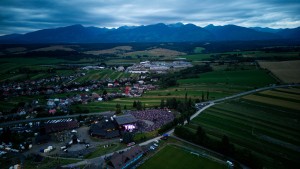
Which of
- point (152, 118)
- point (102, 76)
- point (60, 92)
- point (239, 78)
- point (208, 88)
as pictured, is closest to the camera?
point (152, 118)

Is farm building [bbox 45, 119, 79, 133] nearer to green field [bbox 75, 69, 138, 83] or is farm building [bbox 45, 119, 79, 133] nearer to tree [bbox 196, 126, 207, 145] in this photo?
tree [bbox 196, 126, 207, 145]

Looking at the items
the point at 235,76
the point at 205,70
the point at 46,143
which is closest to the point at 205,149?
the point at 46,143

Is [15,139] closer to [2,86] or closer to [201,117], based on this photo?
[201,117]

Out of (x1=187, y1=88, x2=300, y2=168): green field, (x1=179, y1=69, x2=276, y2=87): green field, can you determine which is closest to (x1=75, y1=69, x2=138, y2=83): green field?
(x1=179, y1=69, x2=276, y2=87): green field

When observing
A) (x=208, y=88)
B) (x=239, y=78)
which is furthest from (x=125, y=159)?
(x=239, y=78)

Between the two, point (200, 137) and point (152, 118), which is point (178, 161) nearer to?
point (200, 137)

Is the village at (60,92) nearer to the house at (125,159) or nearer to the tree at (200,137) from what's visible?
the house at (125,159)

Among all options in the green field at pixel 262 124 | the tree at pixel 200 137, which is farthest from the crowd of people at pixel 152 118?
the tree at pixel 200 137
